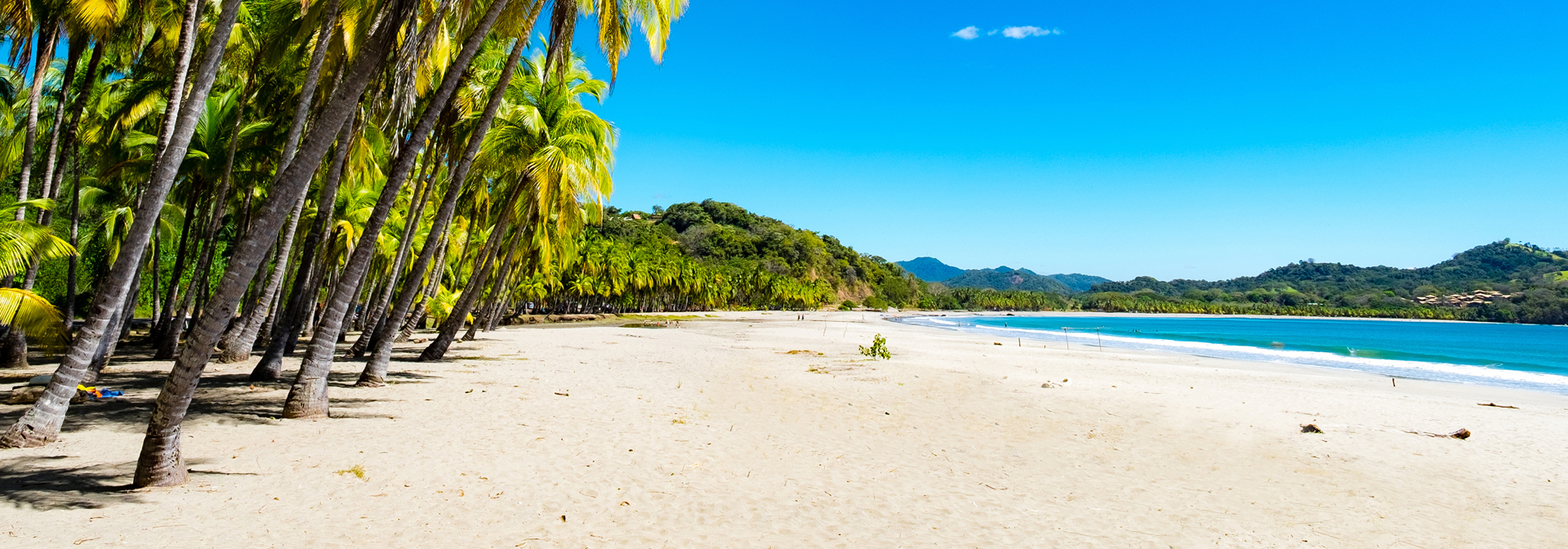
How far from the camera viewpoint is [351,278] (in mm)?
8531

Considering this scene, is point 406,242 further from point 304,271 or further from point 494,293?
point 494,293

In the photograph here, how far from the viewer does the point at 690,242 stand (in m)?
134

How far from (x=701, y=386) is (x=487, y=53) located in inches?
289

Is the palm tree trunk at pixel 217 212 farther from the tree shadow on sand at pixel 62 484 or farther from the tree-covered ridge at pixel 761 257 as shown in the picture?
the tree-covered ridge at pixel 761 257

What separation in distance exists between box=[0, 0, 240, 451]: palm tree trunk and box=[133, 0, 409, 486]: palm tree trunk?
172 centimetres

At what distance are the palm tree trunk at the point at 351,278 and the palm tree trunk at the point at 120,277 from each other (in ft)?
6.09

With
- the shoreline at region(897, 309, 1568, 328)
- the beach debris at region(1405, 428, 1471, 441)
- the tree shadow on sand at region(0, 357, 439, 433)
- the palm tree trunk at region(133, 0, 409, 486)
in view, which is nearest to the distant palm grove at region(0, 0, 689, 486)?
the palm tree trunk at region(133, 0, 409, 486)

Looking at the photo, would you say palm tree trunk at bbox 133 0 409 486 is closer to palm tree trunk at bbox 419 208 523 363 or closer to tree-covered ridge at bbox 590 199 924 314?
palm tree trunk at bbox 419 208 523 363

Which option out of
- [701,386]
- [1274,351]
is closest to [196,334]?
[701,386]

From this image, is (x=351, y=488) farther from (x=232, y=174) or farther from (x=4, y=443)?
(x=232, y=174)

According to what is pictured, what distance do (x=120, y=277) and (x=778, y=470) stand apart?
20.4ft

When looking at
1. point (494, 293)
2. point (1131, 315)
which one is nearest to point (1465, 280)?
point (1131, 315)

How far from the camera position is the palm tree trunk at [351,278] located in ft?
25.0

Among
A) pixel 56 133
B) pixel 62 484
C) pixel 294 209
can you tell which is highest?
pixel 56 133
